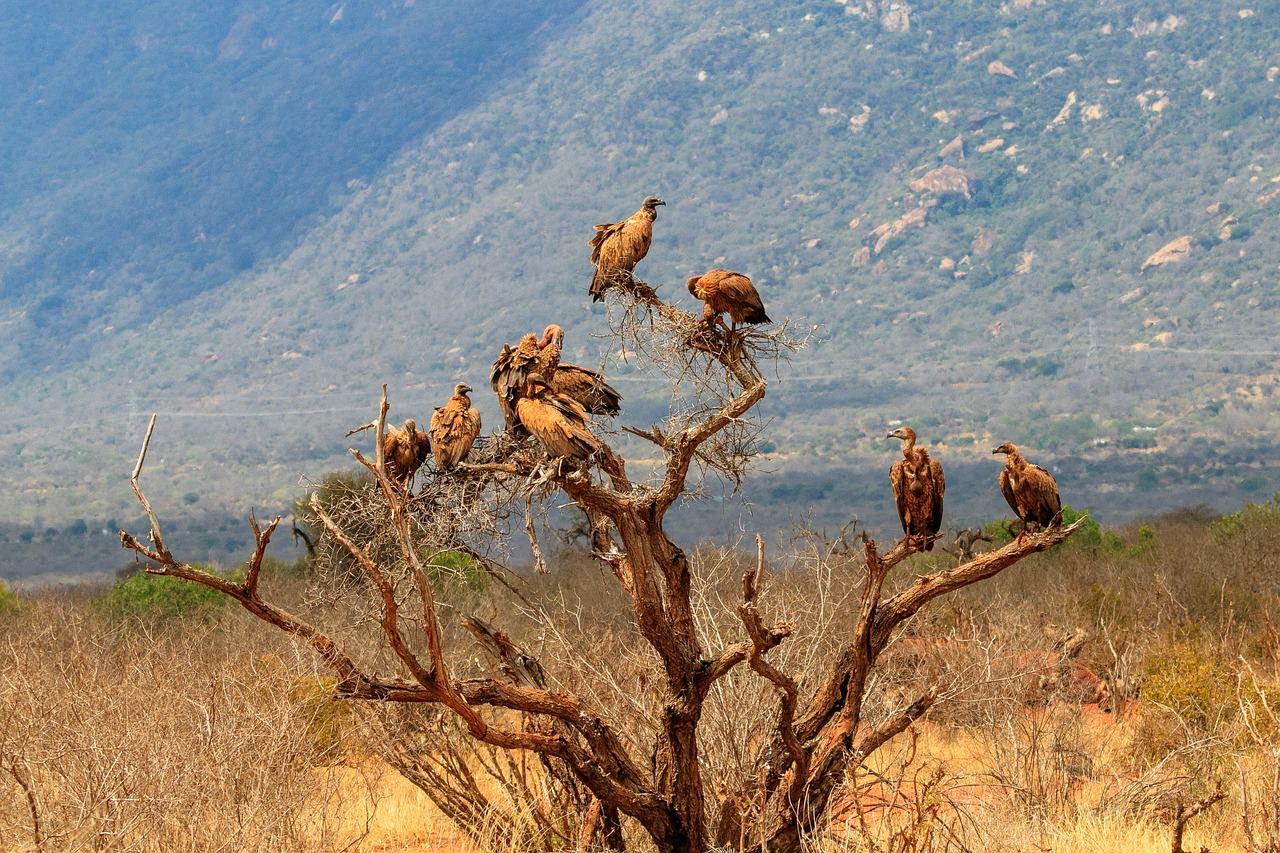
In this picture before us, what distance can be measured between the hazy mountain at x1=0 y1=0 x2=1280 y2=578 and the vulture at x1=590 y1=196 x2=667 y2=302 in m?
73.1

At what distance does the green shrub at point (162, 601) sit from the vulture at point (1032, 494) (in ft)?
67.4

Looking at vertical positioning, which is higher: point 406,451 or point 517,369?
point 517,369

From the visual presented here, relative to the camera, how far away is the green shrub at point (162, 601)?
2803 cm

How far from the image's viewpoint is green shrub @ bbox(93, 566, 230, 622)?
28.0 metres

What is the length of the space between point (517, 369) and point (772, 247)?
132 m

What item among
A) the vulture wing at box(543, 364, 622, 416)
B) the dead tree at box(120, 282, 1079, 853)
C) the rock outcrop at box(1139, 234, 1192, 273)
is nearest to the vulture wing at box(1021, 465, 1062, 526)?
the dead tree at box(120, 282, 1079, 853)

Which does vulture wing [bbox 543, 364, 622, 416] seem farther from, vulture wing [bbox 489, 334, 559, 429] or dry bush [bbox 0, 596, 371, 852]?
dry bush [bbox 0, 596, 371, 852]

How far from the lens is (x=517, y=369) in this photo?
8.62 meters

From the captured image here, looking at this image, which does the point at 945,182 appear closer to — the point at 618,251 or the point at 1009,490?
the point at 618,251

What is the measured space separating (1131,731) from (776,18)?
554 ft

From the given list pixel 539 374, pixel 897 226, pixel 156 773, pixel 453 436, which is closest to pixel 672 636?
pixel 539 374

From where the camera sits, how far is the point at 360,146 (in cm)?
18738

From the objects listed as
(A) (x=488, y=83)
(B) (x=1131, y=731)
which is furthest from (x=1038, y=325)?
(B) (x=1131, y=731)

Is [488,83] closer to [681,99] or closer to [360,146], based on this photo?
[360,146]
